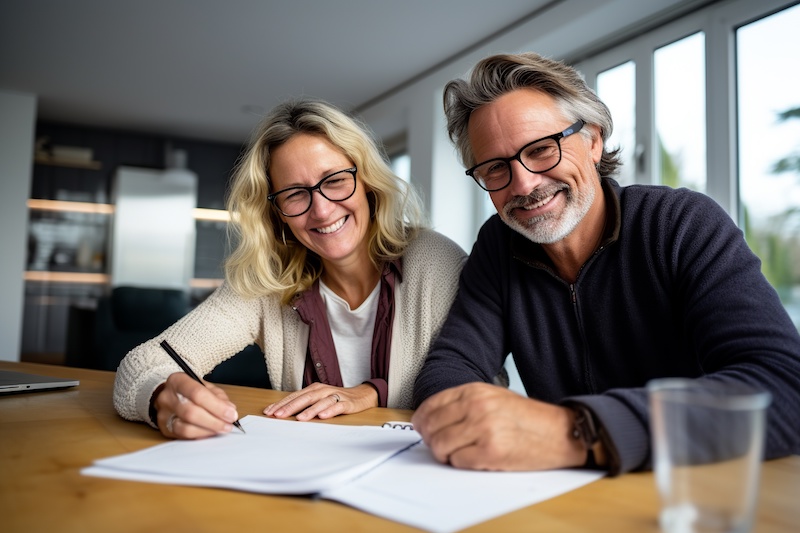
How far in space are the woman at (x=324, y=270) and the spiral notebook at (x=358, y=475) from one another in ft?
2.08

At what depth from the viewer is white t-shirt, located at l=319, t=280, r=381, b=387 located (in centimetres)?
170

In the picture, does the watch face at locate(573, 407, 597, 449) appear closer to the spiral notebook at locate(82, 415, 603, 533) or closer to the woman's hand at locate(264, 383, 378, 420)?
the spiral notebook at locate(82, 415, 603, 533)

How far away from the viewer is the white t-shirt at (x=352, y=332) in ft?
5.58

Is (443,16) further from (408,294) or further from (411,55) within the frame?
(408,294)

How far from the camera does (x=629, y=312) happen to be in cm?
128

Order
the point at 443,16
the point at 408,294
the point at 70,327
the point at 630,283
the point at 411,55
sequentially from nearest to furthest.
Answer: the point at 630,283, the point at 408,294, the point at 443,16, the point at 411,55, the point at 70,327

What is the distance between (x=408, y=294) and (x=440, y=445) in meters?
0.88

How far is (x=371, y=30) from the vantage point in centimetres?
447

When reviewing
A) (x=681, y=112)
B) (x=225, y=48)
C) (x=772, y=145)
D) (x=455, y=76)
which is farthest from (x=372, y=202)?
(x=225, y=48)

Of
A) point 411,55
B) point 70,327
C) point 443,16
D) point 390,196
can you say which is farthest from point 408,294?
point 70,327

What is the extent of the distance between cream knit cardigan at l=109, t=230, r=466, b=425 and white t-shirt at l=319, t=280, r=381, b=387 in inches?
3.8

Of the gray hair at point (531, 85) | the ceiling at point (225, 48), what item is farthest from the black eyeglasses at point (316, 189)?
the ceiling at point (225, 48)

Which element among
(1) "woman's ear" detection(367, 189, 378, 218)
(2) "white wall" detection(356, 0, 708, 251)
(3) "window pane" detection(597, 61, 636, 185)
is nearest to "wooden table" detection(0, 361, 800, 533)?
(1) "woman's ear" detection(367, 189, 378, 218)

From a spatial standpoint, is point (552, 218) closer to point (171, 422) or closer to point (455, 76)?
point (171, 422)
